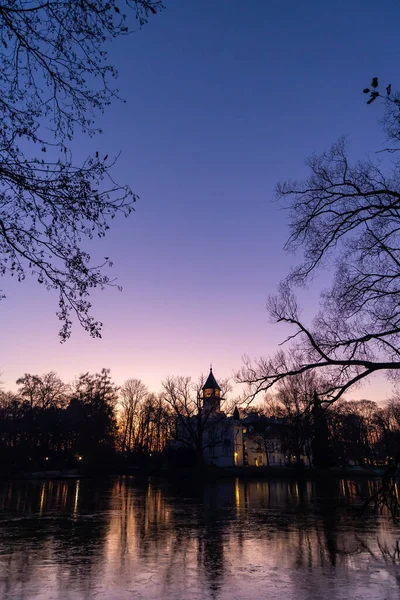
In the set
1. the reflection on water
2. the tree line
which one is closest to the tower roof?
the tree line

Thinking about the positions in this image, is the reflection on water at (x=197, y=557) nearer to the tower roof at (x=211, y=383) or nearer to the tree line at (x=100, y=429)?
the tree line at (x=100, y=429)

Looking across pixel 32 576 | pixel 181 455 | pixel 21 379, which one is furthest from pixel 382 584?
pixel 21 379

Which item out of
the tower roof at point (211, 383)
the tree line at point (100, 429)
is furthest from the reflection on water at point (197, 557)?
the tower roof at point (211, 383)

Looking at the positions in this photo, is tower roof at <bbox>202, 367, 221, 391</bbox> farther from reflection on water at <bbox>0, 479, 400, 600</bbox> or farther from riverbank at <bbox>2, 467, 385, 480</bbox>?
reflection on water at <bbox>0, 479, 400, 600</bbox>

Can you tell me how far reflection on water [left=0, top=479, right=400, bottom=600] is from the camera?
21.6ft

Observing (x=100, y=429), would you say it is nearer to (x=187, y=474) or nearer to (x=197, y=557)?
(x=187, y=474)

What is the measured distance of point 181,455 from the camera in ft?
201

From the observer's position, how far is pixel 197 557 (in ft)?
28.6

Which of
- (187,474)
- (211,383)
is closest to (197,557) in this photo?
(187,474)

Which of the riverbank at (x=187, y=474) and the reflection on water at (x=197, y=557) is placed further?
the riverbank at (x=187, y=474)

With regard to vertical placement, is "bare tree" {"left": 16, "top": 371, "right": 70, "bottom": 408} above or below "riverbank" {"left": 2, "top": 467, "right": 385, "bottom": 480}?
above

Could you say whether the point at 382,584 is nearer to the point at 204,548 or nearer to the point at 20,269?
the point at 204,548

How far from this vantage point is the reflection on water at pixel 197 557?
21.6ft

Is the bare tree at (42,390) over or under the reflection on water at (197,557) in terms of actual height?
over
